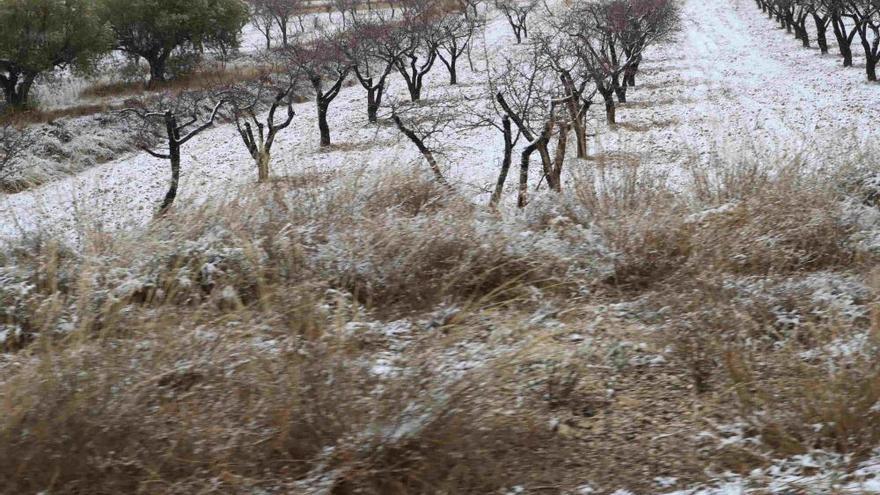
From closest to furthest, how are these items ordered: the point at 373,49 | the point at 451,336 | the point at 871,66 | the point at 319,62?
the point at 451,336 < the point at 871,66 < the point at 319,62 < the point at 373,49

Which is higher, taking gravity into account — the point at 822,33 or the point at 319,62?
the point at 319,62

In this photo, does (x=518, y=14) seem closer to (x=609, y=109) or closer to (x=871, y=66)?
(x=871, y=66)

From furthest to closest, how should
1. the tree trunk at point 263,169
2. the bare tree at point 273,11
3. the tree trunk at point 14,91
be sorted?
the bare tree at point 273,11, the tree trunk at point 14,91, the tree trunk at point 263,169

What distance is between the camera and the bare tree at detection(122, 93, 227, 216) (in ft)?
60.5

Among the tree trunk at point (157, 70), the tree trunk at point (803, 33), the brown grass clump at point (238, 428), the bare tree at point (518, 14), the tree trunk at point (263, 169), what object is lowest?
the brown grass clump at point (238, 428)

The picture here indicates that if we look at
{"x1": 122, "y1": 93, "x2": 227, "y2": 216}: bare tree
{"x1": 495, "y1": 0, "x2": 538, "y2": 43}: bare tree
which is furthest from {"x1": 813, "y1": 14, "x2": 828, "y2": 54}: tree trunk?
{"x1": 122, "y1": 93, "x2": 227, "y2": 216}: bare tree

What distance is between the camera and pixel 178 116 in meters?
28.6

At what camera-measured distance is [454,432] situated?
251 centimetres

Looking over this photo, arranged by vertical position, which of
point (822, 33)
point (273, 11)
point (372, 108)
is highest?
point (273, 11)

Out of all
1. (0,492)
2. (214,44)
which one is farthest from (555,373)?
(214,44)

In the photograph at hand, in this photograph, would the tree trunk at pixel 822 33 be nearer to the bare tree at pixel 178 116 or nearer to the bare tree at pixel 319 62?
the bare tree at pixel 319 62

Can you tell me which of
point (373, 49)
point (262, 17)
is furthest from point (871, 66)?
point (262, 17)

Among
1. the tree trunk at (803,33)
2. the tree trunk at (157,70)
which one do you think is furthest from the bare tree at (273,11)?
the tree trunk at (803,33)

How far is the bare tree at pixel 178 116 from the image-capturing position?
60.5 feet
